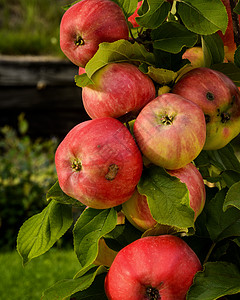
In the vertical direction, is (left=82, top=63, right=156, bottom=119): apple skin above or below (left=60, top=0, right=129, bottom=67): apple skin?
below

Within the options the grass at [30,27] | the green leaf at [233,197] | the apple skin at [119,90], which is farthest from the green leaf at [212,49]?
the grass at [30,27]

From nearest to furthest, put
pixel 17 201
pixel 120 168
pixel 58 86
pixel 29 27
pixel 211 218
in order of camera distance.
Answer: pixel 120 168, pixel 211 218, pixel 17 201, pixel 58 86, pixel 29 27


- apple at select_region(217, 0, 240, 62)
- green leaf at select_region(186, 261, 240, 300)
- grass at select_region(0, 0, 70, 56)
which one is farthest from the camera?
grass at select_region(0, 0, 70, 56)

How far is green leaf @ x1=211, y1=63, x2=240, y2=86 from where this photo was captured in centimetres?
78

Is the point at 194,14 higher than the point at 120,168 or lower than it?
higher

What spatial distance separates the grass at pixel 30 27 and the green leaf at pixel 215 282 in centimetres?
452

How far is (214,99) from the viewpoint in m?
0.73

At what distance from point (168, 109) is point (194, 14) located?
16 centimetres

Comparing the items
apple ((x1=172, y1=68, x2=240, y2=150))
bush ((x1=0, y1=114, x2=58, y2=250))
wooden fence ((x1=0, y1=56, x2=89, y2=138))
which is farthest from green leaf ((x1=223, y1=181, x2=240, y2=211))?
wooden fence ((x1=0, y1=56, x2=89, y2=138))

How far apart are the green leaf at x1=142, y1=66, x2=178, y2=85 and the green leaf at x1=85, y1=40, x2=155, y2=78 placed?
0.09 feet

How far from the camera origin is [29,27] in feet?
18.8

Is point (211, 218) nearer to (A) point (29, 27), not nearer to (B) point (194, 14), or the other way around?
(B) point (194, 14)

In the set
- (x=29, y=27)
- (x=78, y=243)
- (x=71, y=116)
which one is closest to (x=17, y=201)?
(x=71, y=116)

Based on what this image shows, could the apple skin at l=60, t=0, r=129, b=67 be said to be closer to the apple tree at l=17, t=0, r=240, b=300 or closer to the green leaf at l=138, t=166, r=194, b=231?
the apple tree at l=17, t=0, r=240, b=300
